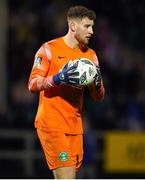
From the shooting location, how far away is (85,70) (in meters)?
6.66

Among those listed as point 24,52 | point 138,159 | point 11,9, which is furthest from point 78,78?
point 11,9

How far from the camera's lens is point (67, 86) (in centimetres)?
691

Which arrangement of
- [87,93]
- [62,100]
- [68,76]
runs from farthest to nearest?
[87,93], [62,100], [68,76]

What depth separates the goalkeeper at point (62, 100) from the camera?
6852 mm

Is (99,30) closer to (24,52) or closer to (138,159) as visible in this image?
(24,52)

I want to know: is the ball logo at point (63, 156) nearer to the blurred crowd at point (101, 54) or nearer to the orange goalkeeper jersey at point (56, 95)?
the orange goalkeeper jersey at point (56, 95)

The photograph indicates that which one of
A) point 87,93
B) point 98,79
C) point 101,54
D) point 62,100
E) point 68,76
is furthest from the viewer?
point 101,54

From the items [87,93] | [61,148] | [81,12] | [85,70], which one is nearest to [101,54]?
[87,93]

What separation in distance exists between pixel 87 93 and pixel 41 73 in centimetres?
705

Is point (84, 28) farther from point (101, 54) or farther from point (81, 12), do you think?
point (101, 54)

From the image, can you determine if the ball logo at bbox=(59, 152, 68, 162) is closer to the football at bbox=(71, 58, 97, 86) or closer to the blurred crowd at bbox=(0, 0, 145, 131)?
the football at bbox=(71, 58, 97, 86)

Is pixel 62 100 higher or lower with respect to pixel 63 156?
higher

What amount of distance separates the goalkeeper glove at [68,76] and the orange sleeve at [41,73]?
0.24 ft

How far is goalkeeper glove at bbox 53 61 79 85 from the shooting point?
6.64 metres
